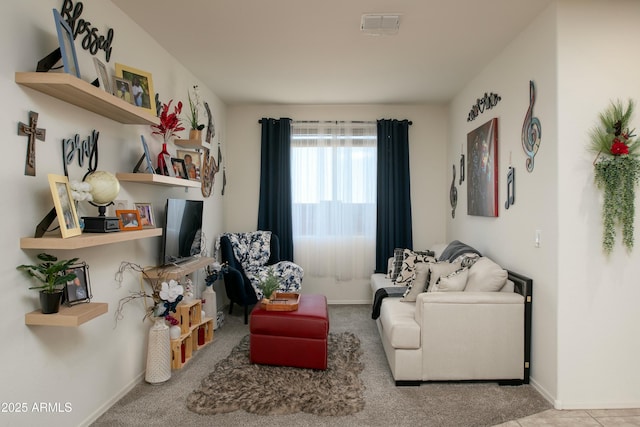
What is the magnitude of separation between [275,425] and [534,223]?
90.8 inches

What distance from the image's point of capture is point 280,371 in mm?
3027

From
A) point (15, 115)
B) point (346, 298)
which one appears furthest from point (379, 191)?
point (15, 115)

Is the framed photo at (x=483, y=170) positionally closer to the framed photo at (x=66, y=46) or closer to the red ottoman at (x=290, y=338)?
the red ottoman at (x=290, y=338)

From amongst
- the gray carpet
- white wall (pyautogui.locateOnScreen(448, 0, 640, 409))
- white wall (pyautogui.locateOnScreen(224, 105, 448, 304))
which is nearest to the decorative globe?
the gray carpet

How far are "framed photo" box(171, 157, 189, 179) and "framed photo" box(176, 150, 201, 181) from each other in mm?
50

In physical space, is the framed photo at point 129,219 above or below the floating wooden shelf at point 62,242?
above

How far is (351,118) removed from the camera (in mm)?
5250

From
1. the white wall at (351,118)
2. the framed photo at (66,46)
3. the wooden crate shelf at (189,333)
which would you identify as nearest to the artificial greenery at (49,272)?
the framed photo at (66,46)

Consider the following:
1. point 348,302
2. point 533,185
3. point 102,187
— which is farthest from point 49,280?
point 348,302

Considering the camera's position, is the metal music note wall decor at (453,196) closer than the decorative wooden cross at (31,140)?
No

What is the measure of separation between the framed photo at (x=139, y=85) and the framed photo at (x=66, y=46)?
58cm

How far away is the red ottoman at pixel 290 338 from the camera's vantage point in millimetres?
3033

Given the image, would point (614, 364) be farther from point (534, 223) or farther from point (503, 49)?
point (503, 49)

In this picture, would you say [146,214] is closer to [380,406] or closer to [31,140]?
[31,140]
